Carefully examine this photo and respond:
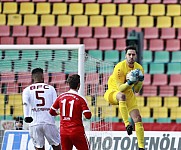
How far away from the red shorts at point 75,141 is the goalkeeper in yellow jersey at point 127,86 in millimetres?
624

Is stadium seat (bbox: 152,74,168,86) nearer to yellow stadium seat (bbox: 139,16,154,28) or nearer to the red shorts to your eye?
yellow stadium seat (bbox: 139,16,154,28)

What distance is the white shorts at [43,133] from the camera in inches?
436

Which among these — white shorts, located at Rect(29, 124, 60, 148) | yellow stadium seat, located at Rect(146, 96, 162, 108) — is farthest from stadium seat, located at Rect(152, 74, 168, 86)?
white shorts, located at Rect(29, 124, 60, 148)

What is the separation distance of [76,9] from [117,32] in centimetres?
121

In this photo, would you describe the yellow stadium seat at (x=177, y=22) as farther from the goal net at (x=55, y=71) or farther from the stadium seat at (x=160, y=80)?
the goal net at (x=55, y=71)

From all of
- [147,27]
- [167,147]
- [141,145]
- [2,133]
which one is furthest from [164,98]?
[141,145]

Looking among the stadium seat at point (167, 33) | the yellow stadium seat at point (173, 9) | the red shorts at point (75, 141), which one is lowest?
the red shorts at point (75, 141)

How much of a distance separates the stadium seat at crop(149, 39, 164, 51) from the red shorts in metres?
7.91

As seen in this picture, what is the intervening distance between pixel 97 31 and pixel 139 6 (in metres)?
1.16

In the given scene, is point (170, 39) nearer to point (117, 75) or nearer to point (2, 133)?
point (2, 133)

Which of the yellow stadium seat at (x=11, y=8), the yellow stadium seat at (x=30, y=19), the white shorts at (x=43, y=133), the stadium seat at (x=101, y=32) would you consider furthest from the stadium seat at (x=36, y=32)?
the white shorts at (x=43, y=133)

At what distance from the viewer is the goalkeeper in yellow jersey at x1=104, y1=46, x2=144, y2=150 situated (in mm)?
10461

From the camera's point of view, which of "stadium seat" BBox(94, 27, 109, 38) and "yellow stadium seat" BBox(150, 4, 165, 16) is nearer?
"stadium seat" BBox(94, 27, 109, 38)

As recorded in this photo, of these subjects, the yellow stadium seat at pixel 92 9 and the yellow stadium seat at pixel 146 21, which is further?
the yellow stadium seat at pixel 92 9
